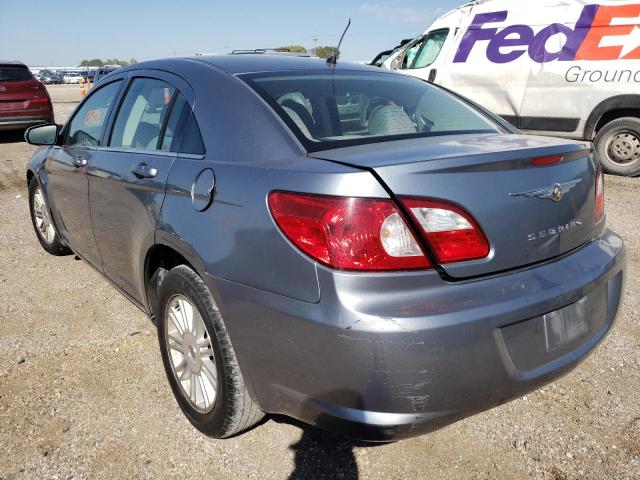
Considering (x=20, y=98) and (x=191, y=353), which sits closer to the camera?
(x=191, y=353)

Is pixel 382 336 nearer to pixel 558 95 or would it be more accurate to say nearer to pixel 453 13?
pixel 558 95

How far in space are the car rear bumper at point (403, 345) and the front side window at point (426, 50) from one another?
331 inches

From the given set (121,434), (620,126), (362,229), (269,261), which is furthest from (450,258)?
(620,126)

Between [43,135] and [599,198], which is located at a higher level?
[43,135]

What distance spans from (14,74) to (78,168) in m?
9.72

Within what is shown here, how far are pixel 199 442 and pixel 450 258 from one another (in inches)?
53.9

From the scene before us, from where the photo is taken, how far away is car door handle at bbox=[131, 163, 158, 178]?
7.70 feet

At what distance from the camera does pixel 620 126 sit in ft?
24.6

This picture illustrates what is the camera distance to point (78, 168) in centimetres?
322

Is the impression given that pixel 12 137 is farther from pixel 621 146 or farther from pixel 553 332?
pixel 553 332

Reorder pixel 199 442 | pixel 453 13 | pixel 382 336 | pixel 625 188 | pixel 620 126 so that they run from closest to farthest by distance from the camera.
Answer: pixel 382 336, pixel 199 442, pixel 625 188, pixel 620 126, pixel 453 13

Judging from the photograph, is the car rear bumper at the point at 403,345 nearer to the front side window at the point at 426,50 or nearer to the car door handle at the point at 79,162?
the car door handle at the point at 79,162

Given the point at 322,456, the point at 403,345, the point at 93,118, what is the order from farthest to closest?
the point at 93,118
the point at 322,456
the point at 403,345

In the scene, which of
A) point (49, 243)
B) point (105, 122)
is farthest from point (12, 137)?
point (105, 122)
